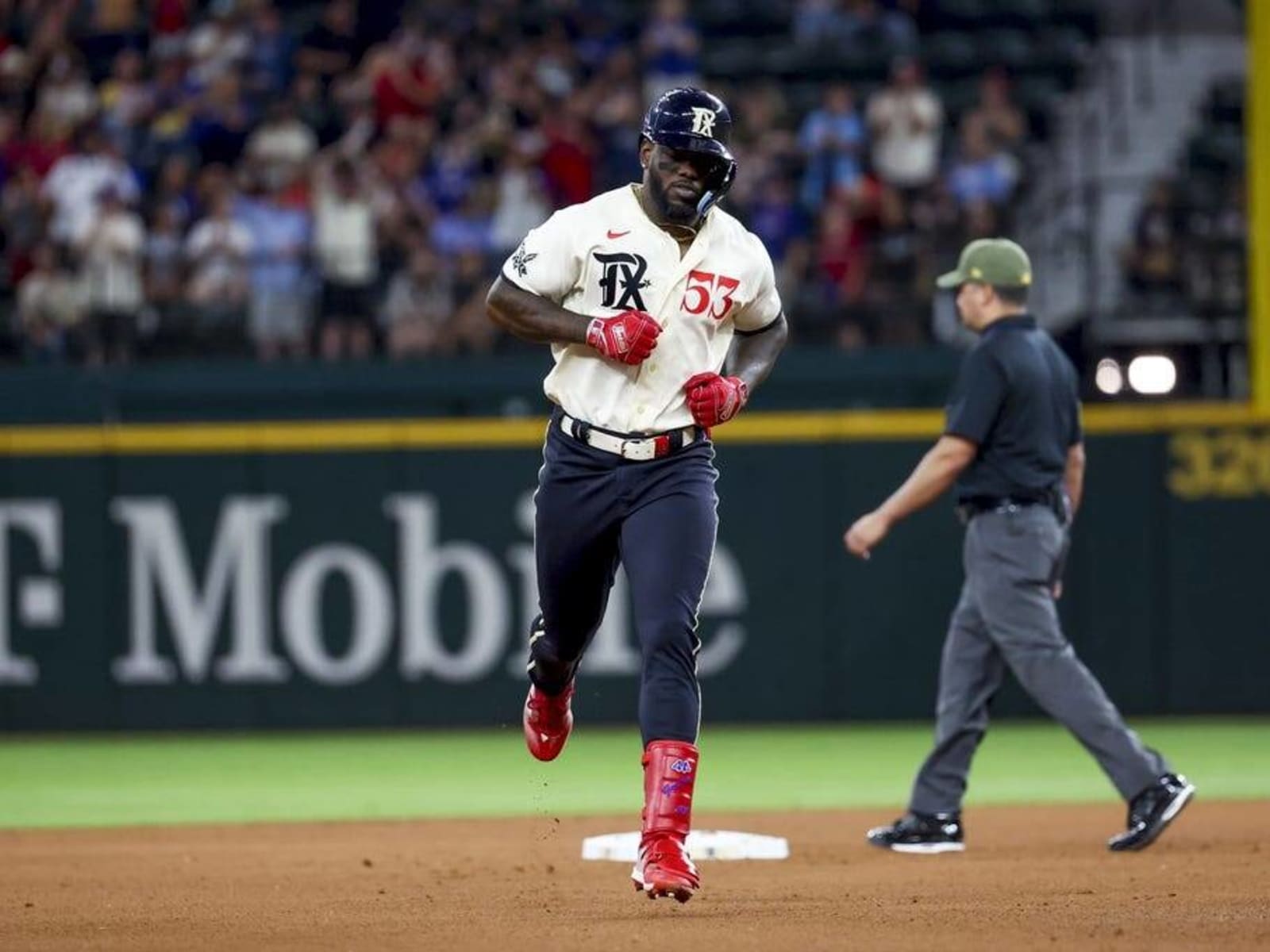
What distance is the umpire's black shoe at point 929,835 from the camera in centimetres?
825

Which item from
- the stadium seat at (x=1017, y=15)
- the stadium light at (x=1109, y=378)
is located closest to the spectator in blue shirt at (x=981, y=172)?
the stadium light at (x=1109, y=378)

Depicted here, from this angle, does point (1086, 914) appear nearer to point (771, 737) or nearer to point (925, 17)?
point (771, 737)

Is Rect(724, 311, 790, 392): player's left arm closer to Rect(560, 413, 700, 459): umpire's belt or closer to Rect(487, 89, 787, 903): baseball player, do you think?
Rect(487, 89, 787, 903): baseball player

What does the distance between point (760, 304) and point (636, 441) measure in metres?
0.61

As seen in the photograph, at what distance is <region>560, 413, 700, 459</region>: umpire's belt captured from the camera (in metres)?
6.38

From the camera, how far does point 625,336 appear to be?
618cm

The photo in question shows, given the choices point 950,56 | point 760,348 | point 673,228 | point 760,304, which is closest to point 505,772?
point 760,348

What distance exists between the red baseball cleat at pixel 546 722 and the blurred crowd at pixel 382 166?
764cm

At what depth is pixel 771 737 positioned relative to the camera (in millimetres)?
13438

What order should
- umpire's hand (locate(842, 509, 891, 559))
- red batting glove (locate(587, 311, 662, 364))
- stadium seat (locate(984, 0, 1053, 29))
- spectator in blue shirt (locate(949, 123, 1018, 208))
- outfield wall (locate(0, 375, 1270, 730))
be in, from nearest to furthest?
red batting glove (locate(587, 311, 662, 364)), umpire's hand (locate(842, 509, 891, 559)), outfield wall (locate(0, 375, 1270, 730)), spectator in blue shirt (locate(949, 123, 1018, 208)), stadium seat (locate(984, 0, 1053, 29))

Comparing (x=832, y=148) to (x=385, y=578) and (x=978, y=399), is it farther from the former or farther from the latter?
(x=978, y=399)

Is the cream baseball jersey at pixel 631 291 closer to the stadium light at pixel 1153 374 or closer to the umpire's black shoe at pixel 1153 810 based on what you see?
the umpire's black shoe at pixel 1153 810

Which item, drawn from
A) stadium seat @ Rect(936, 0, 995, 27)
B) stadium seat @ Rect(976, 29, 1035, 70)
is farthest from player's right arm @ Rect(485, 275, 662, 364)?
stadium seat @ Rect(936, 0, 995, 27)

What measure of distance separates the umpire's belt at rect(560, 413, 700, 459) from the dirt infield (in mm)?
1235
